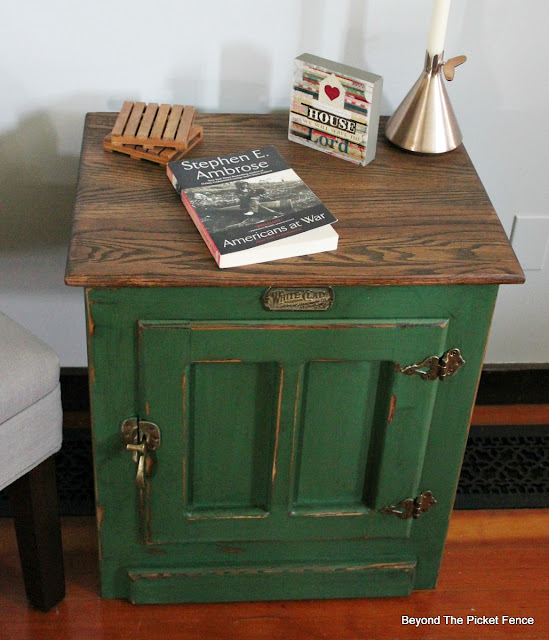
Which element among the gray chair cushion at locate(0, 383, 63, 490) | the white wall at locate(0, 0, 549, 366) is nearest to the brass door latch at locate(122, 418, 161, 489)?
the gray chair cushion at locate(0, 383, 63, 490)

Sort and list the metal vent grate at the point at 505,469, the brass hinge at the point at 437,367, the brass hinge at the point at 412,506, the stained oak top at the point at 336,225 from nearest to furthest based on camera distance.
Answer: the stained oak top at the point at 336,225 → the brass hinge at the point at 437,367 → the brass hinge at the point at 412,506 → the metal vent grate at the point at 505,469

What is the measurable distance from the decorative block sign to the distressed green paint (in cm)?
29

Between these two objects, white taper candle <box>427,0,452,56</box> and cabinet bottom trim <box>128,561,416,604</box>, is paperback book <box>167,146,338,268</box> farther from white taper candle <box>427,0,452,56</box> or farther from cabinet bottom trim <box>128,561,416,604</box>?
cabinet bottom trim <box>128,561,416,604</box>

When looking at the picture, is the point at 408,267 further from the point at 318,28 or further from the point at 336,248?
the point at 318,28

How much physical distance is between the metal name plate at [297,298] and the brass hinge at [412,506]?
0.39m

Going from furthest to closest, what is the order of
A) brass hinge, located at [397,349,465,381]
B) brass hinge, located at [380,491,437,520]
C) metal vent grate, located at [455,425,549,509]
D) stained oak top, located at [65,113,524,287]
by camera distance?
metal vent grate, located at [455,425,549,509]
brass hinge, located at [380,491,437,520]
brass hinge, located at [397,349,465,381]
stained oak top, located at [65,113,524,287]

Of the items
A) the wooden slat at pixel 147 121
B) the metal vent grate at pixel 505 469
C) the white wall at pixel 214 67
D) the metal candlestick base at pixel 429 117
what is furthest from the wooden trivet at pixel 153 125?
the metal vent grate at pixel 505 469

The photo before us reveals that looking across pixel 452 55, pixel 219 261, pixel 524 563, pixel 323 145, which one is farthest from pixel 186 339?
pixel 524 563

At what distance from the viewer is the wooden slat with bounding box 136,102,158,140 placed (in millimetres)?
1396

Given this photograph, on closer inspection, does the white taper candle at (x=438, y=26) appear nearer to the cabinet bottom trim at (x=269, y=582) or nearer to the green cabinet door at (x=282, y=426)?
the green cabinet door at (x=282, y=426)

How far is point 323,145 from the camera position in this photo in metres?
1.45

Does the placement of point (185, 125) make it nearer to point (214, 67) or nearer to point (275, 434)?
point (214, 67)

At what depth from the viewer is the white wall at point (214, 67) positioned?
1.50 metres

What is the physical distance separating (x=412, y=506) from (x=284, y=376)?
33cm
